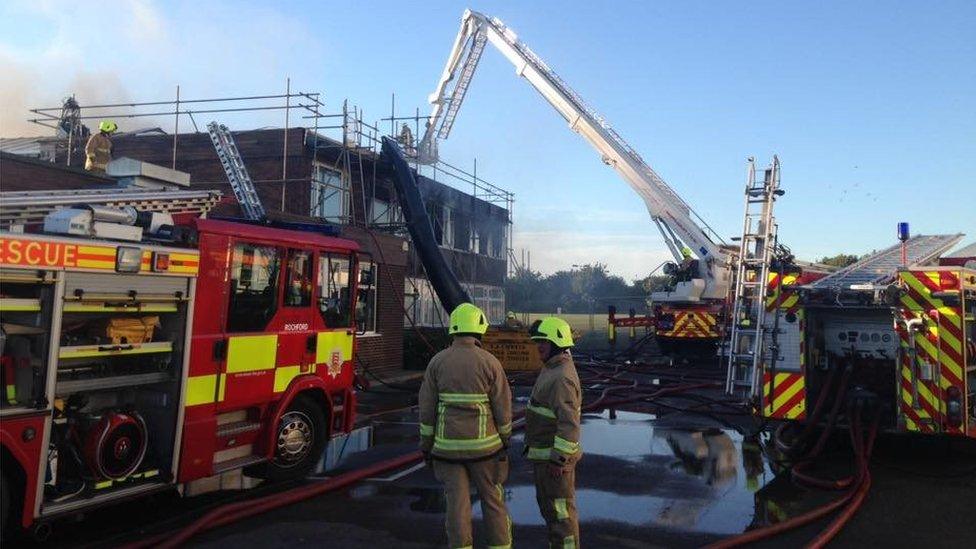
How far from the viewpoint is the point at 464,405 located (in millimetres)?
4344

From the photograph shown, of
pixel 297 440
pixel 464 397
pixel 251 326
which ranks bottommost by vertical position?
pixel 297 440

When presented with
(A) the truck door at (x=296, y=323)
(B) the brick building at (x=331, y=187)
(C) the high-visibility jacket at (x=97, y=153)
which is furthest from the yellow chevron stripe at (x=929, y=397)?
(C) the high-visibility jacket at (x=97, y=153)

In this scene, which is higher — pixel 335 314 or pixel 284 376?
pixel 335 314

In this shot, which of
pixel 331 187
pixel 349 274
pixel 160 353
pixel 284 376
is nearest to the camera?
pixel 160 353

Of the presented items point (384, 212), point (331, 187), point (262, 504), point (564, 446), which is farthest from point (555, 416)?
point (384, 212)

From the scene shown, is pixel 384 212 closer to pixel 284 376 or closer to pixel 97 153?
pixel 97 153

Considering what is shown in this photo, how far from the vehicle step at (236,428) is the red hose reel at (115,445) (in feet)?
2.32

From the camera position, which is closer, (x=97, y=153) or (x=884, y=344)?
(x=884, y=344)

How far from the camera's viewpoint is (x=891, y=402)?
802cm

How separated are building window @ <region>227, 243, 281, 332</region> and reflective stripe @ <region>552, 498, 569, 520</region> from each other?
330cm

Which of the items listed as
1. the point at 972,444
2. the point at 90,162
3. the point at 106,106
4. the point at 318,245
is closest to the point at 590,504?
the point at 318,245

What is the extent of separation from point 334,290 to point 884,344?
19.7 feet

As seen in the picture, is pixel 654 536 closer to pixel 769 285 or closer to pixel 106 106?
pixel 769 285

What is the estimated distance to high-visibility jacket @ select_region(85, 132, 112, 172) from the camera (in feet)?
35.4
